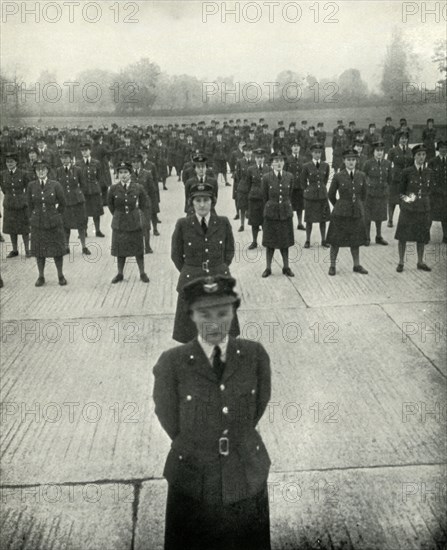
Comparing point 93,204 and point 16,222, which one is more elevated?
point 93,204

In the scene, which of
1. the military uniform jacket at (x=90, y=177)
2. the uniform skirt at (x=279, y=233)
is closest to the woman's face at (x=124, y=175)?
the uniform skirt at (x=279, y=233)

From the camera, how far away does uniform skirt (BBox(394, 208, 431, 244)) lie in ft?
26.5

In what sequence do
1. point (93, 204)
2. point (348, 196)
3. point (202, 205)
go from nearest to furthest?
point (202, 205)
point (348, 196)
point (93, 204)

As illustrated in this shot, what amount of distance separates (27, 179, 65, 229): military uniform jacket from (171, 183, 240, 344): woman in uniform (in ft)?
10.5

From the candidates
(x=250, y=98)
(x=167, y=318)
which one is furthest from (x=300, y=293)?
(x=250, y=98)

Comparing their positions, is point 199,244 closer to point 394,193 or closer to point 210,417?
point 210,417

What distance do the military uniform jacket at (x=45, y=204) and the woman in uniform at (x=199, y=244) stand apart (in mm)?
3186

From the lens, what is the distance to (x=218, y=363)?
2520mm

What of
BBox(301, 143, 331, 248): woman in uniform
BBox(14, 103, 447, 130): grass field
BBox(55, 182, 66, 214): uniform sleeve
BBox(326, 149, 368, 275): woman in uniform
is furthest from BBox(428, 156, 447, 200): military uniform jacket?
BBox(14, 103, 447, 130): grass field

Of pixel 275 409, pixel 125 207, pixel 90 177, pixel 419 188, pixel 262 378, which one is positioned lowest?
pixel 275 409

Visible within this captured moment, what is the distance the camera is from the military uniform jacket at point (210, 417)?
2.50 m

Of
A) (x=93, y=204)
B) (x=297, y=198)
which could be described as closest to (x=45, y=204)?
(x=93, y=204)

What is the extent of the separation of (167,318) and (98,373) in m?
1.49

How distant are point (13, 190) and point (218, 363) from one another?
7960 mm
